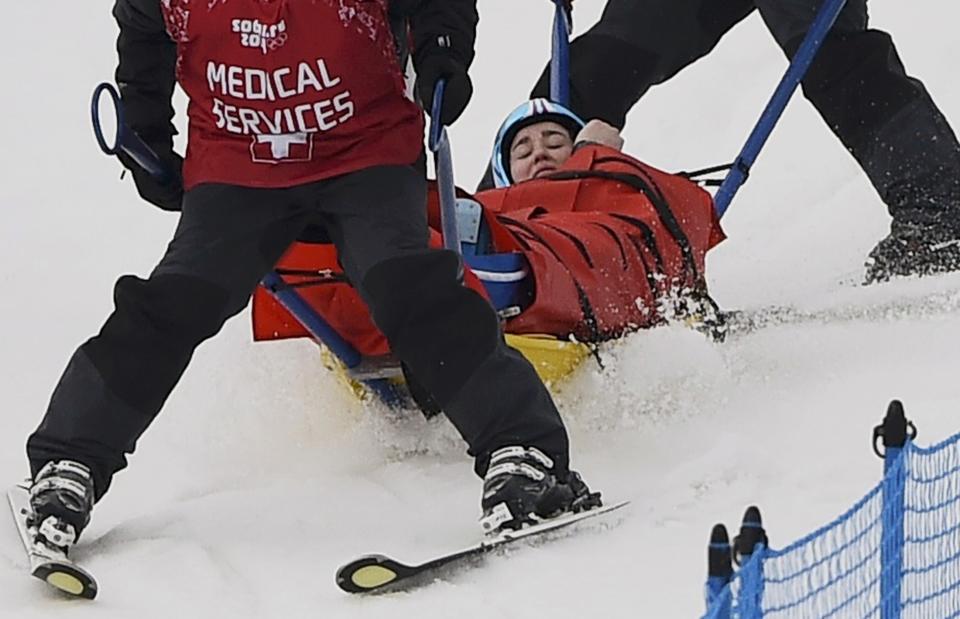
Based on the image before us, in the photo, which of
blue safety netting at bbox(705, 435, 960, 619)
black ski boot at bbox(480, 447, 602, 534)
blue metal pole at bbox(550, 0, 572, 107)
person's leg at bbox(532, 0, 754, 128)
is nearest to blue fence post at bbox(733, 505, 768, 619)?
blue safety netting at bbox(705, 435, 960, 619)

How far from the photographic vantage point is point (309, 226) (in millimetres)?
3842

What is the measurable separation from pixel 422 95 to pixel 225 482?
0.86 metres

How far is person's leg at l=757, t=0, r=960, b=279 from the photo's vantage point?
16.5ft

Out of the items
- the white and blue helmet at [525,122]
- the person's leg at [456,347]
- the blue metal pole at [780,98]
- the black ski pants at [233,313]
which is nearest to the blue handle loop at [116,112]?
the black ski pants at [233,313]

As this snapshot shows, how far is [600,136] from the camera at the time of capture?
489 cm

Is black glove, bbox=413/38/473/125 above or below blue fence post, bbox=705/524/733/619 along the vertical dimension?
above

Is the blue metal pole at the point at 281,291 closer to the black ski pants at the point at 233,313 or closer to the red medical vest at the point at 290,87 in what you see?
the red medical vest at the point at 290,87

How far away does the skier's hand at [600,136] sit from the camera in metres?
4.88

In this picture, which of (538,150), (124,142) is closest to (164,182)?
(124,142)

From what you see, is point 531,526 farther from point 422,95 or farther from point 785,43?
point 785,43

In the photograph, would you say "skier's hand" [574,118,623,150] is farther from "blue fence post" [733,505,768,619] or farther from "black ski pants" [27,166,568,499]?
"blue fence post" [733,505,768,619]

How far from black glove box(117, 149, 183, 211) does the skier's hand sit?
1268mm

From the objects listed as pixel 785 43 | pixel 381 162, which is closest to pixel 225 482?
pixel 381 162

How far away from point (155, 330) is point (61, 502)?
1.16 feet
